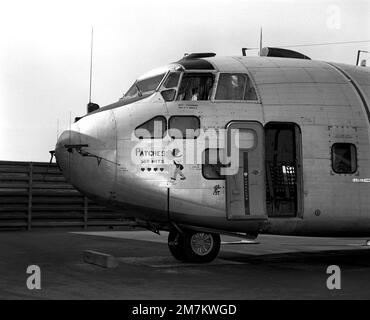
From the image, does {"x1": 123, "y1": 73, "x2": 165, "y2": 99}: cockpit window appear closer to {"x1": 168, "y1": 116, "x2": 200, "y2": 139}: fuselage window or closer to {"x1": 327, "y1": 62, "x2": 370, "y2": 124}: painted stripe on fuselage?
{"x1": 168, "y1": 116, "x2": 200, "y2": 139}: fuselage window

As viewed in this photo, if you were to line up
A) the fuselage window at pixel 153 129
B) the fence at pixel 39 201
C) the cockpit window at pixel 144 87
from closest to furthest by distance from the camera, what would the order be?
the fuselage window at pixel 153 129
the cockpit window at pixel 144 87
the fence at pixel 39 201

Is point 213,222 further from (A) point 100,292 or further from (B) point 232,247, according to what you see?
(B) point 232,247

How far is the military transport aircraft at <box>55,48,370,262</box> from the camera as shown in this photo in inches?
444

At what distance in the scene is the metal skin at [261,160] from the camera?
11234 mm

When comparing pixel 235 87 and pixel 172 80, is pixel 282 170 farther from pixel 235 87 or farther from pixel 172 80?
pixel 172 80

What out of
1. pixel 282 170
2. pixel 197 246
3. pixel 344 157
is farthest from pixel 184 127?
pixel 344 157

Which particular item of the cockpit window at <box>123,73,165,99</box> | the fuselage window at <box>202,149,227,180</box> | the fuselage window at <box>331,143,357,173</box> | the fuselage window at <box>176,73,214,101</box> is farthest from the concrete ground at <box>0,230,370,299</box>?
the cockpit window at <box>123,73,165,99</box>

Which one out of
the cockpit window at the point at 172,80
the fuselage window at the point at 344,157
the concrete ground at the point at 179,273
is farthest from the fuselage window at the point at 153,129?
the fuselage window at the point at 344,157

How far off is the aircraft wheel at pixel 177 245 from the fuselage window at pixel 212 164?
182cm

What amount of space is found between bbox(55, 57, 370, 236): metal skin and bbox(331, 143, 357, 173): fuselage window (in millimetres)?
92

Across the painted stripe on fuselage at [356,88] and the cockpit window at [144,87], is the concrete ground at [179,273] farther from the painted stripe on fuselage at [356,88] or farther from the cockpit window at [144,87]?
the cockpit window at [144,87]

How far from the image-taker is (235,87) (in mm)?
11938

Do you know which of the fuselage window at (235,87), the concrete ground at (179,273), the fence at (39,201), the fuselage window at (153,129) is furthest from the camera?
the fence at (39,201)
